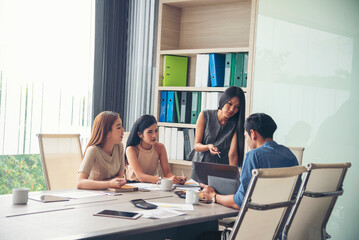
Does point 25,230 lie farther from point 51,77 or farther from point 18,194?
point 51,77

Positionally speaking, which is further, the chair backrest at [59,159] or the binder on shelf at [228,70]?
the binder on shelf at [228,70]

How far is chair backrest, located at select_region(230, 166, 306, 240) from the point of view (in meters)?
2.06

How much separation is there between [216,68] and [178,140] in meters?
0.89

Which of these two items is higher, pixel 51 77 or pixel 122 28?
pixel 122 28

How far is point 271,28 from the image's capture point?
435 cm

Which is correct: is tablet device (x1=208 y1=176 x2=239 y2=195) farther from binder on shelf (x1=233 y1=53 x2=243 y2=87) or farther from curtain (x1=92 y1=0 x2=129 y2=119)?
curtain (x1=92 y1=0 x2=129 y2=119)

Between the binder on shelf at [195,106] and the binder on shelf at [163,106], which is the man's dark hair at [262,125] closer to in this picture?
the binder on shelf at [195,106]

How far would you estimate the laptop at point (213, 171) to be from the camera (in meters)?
2.87

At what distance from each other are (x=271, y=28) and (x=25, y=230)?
3.11 metres

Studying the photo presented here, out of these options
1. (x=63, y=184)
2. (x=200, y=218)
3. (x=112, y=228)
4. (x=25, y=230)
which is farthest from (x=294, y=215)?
(x=63, y=184)

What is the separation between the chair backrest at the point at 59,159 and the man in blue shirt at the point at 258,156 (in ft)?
4.02

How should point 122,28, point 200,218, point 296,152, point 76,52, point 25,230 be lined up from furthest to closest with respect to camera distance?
point 122,28 < point 76,52 < point 296,152 < point 200,218 < point 25,230

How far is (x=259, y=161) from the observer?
8.30 feet

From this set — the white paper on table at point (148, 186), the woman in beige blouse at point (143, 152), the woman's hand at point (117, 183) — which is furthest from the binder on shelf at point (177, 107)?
the woman's hand at point (117, 183)
